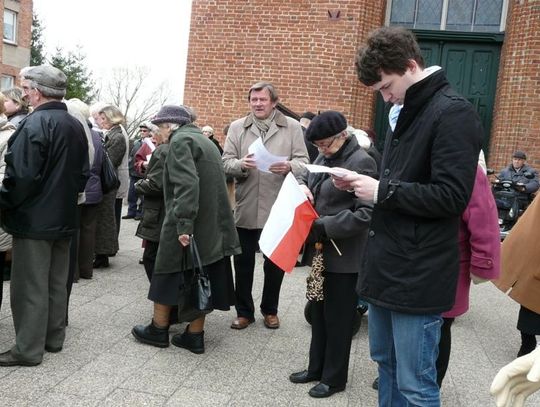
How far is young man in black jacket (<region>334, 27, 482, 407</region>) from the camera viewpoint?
7.67 feet

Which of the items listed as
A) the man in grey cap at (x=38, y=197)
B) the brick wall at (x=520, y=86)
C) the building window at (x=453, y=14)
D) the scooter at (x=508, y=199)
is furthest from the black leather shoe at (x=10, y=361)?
the building window at (x=453, y=14)

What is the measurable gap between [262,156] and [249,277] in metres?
1.12

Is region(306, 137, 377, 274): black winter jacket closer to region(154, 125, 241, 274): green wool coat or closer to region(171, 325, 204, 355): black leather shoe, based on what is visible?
region(154, 125, 241, 274): green wool coat

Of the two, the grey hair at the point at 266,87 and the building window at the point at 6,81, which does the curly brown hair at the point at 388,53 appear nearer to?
the grey hair at the point at 266,87

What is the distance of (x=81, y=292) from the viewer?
19.2ft

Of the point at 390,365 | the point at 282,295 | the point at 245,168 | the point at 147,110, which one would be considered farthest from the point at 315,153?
the point at 147,110

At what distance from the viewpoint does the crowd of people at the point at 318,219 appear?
244 centimetres

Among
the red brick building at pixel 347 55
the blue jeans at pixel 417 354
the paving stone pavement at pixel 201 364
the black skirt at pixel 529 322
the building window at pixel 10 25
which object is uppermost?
the building window at pixel 10 25

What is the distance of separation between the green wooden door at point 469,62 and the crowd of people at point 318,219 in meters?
5.76

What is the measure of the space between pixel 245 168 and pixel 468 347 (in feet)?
8.23

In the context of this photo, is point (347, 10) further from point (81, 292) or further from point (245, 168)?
point (81, 292)

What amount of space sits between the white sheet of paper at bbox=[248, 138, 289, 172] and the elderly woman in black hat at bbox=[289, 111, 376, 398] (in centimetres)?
91

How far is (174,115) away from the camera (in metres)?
4.43

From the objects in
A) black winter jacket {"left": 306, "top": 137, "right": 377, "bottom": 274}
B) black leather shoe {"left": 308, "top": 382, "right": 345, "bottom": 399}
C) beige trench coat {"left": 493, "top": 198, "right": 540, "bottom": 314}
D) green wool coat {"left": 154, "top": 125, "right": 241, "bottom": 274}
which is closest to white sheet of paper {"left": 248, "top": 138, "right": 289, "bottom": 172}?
green wool coat {"left": 154, "top": 125, "right": 241, "bottom": 274}
